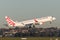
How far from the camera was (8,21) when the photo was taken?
199625 mm

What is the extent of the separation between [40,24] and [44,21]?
5972 millimetres

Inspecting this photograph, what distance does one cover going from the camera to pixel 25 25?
193 m

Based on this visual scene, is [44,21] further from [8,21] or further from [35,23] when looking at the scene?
[8,21]

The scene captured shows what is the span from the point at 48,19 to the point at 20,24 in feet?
76.7

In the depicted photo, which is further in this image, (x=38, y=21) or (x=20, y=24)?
(x=20, y=24)

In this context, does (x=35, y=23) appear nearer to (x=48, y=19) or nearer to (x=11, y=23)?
(x=48, y=19)

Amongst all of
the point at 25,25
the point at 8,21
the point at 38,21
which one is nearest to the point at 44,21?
the point at 38,21

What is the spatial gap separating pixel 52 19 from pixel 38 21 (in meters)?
9.25

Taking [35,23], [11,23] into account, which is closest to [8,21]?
[11,23]

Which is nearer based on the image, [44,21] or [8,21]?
[44,21]

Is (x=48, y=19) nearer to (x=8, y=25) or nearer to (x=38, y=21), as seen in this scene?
(x=38, y=21)

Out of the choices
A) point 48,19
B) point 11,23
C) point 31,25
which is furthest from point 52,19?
point 11,23

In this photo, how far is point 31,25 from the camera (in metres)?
176

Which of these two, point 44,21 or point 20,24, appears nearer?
point 44,21
